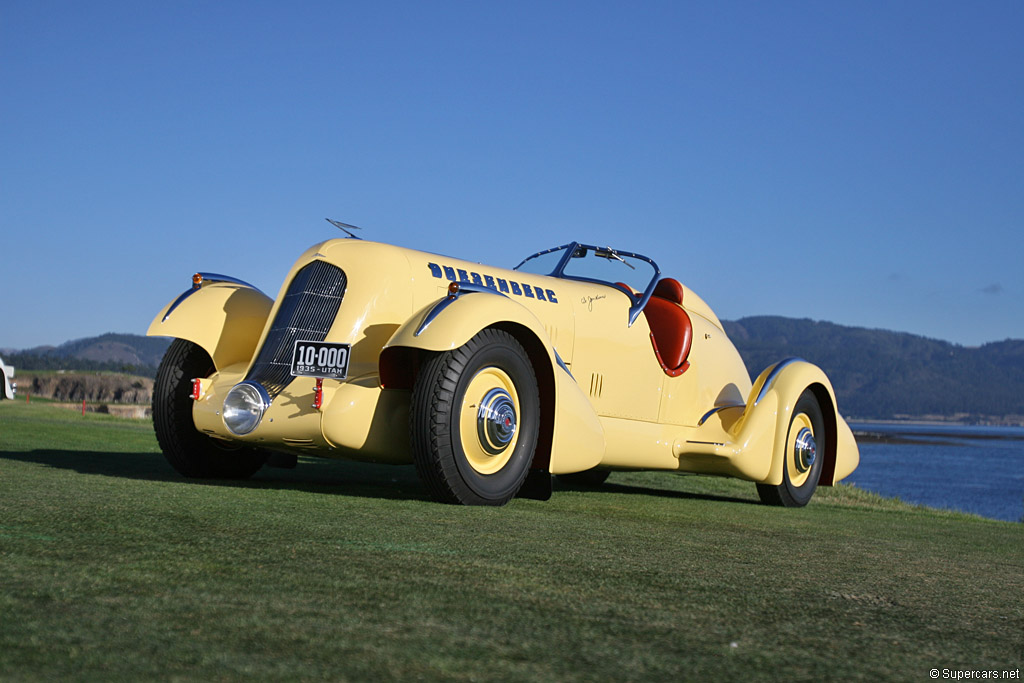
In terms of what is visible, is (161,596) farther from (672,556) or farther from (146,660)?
(672,556)

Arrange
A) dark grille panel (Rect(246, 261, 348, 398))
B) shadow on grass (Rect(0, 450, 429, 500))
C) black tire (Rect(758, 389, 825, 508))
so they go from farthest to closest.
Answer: black tire (Rect(758, 389, 825, 508)), shadow on grass (Rect(0, 450, 429, 500)), dark grille panel (Rect(246, 261, 348, 398))

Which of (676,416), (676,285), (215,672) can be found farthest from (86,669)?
(676,285)

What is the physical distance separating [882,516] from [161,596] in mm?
6794

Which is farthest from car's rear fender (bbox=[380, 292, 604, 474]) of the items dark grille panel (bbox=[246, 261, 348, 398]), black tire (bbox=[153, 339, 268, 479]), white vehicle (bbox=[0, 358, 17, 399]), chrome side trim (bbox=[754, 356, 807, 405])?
white vehicle (bbox=[0, 358, 17, 399])

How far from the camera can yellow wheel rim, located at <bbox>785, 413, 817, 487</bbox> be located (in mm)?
8586

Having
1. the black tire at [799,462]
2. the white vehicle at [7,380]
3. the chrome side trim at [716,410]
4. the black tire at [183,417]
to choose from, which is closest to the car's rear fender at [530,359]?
the black tire at [183,417]

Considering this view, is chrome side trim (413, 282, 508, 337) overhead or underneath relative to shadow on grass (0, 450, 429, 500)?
overhead

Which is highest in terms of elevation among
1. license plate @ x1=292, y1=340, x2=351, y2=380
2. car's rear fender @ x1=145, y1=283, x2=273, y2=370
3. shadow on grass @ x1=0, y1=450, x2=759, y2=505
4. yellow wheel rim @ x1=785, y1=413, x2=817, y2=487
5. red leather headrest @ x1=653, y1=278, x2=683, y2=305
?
red leather headrest @ x1=653, y1=278, x2=683, y2=305

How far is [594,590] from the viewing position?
10.3ft

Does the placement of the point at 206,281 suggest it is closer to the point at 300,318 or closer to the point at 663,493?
the point at 300,318

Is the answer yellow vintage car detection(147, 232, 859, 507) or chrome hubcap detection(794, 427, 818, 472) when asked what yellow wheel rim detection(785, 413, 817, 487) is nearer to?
chrome hubcap detection(794, 427, 818, 472)

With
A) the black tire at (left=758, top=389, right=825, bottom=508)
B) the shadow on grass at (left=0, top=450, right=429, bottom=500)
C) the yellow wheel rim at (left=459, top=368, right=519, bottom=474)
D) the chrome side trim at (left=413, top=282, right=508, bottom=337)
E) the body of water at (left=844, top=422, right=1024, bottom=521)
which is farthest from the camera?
the body of water at (left=844, top=422, right=1024, bottom=521)

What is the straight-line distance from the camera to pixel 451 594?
289cm

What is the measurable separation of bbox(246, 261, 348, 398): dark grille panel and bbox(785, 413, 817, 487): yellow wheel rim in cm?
453
